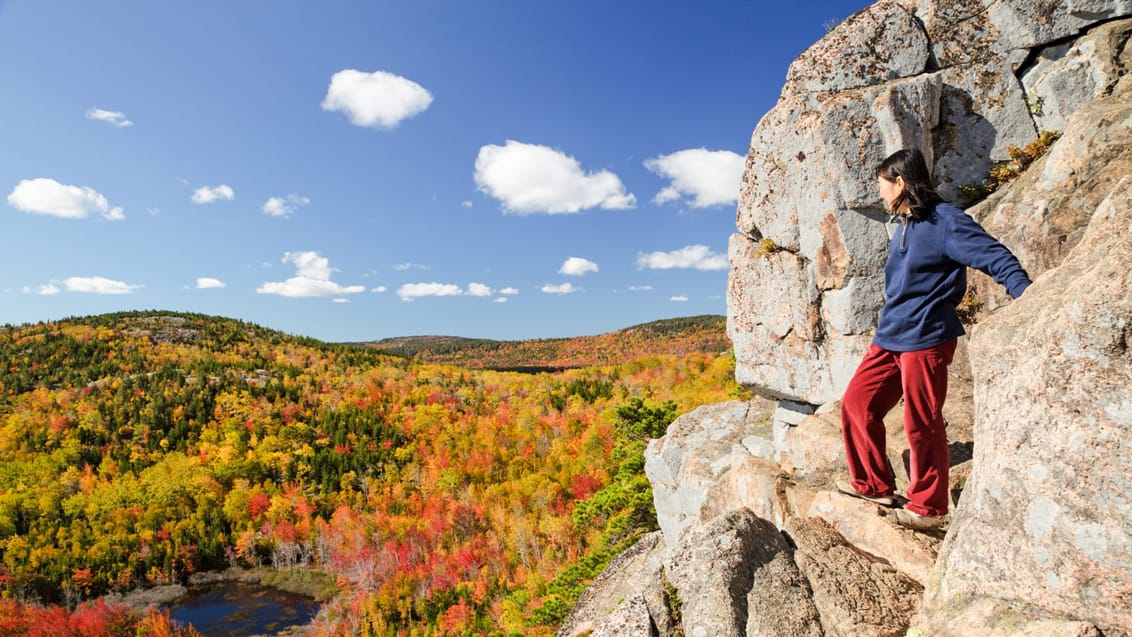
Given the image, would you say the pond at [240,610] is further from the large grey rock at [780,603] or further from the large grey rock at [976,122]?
the large grey rock at [976,122]

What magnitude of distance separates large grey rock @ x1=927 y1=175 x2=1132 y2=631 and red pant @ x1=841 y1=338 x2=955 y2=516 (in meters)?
0.79

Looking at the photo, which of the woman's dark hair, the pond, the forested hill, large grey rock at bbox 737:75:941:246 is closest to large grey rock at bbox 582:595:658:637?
the woman's dark hair

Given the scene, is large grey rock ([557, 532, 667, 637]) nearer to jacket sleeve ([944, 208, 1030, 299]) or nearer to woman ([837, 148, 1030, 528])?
woman ([837, 148, 1030, 528])

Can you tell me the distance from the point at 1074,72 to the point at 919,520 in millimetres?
5573

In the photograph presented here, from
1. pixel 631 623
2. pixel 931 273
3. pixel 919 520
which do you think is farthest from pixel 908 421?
pixel 631 623

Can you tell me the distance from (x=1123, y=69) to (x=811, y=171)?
10.2ft

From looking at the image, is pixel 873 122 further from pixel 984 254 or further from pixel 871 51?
pixel 984 254

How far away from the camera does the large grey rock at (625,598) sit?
13.3 ft

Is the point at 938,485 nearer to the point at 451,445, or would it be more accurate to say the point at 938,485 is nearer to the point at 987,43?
the point at 987,43

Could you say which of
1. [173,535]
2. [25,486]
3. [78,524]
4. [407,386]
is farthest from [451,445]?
[25,486]

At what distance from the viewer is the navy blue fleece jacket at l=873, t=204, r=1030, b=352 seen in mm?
3496

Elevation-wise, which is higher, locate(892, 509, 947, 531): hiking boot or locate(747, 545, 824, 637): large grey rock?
locate(892, 509, 947, 531): hiking boot

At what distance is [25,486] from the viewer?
62406mm

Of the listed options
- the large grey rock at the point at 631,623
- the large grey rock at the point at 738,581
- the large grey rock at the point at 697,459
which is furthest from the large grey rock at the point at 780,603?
the large grey rock at the point at 697,459
